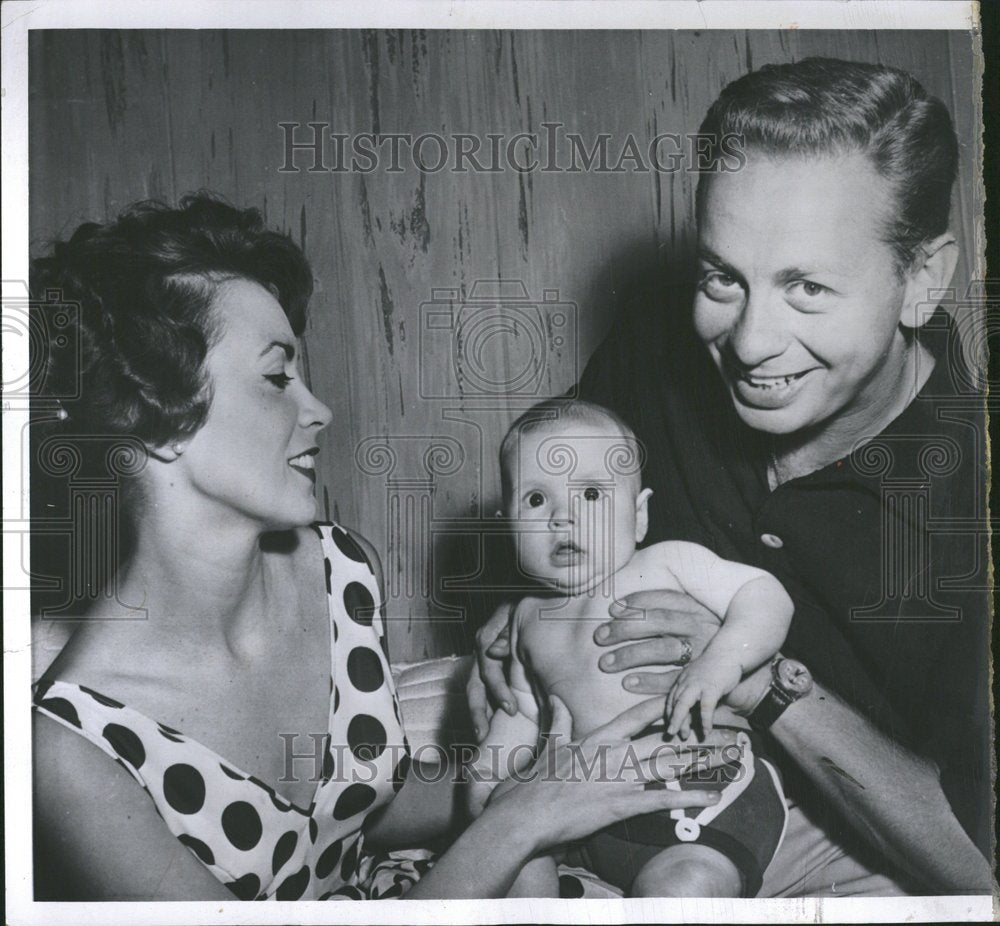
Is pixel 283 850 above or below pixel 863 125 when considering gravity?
below

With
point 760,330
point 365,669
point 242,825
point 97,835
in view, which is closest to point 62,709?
point 97,835

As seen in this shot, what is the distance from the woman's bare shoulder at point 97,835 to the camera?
119cm

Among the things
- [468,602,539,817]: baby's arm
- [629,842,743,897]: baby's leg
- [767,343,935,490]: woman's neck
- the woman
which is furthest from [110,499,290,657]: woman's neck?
[767,343,935,490]: woman's neck

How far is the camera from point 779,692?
1243mm

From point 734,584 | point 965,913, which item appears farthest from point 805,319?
point 965,913

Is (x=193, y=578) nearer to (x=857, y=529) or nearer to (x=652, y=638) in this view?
(x=652, y=638)

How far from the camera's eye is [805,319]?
1239mm

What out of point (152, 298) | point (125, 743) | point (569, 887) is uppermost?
point (152, 298)

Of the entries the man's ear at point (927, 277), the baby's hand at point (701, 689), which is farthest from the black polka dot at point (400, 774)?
the man's ear at point (927, 277)

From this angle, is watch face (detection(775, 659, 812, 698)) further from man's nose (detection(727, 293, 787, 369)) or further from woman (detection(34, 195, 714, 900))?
man's nose (detection(727, 293, 787, 369))

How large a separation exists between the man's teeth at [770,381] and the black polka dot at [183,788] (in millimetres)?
800

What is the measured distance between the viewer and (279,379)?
4.09ft

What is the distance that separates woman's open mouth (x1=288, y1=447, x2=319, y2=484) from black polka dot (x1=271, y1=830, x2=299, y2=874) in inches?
16.7

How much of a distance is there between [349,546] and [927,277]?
78 cm
